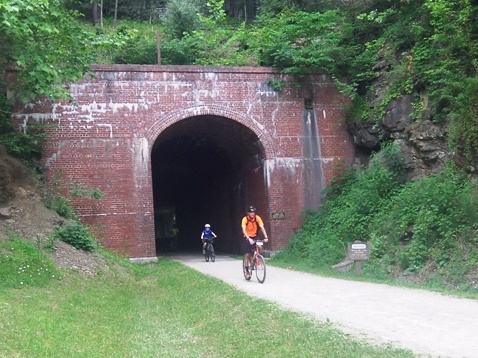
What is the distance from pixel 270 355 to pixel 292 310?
228cm

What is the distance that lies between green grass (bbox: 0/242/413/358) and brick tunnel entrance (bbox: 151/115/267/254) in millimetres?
9059

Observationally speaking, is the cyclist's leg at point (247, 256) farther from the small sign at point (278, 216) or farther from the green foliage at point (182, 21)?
the green foliage at point (182, 21)

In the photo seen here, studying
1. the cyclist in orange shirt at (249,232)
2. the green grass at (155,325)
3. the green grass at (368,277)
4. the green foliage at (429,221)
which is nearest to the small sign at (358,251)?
the green grass at (368,277)

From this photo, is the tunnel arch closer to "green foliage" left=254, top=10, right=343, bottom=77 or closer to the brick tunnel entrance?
the brick tunnel entrance

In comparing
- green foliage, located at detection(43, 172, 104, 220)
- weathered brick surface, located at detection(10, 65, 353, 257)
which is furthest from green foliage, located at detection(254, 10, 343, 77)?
green foliage, located at detection(43, 172, 104, 220)

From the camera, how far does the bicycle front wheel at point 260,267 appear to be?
39.8 feet

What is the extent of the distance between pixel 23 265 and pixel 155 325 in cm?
393

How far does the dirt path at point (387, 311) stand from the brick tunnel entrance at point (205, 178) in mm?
8773

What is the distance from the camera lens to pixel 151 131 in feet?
62.2

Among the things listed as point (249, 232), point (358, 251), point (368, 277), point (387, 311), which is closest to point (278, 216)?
point (358, 251)

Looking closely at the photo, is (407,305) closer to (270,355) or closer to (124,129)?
(270,355)

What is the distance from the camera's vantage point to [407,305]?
8484 millimetres

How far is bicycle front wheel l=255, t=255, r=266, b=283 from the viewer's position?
→ 1212 centimetres

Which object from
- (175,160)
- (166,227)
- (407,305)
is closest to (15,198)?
(407,305)
